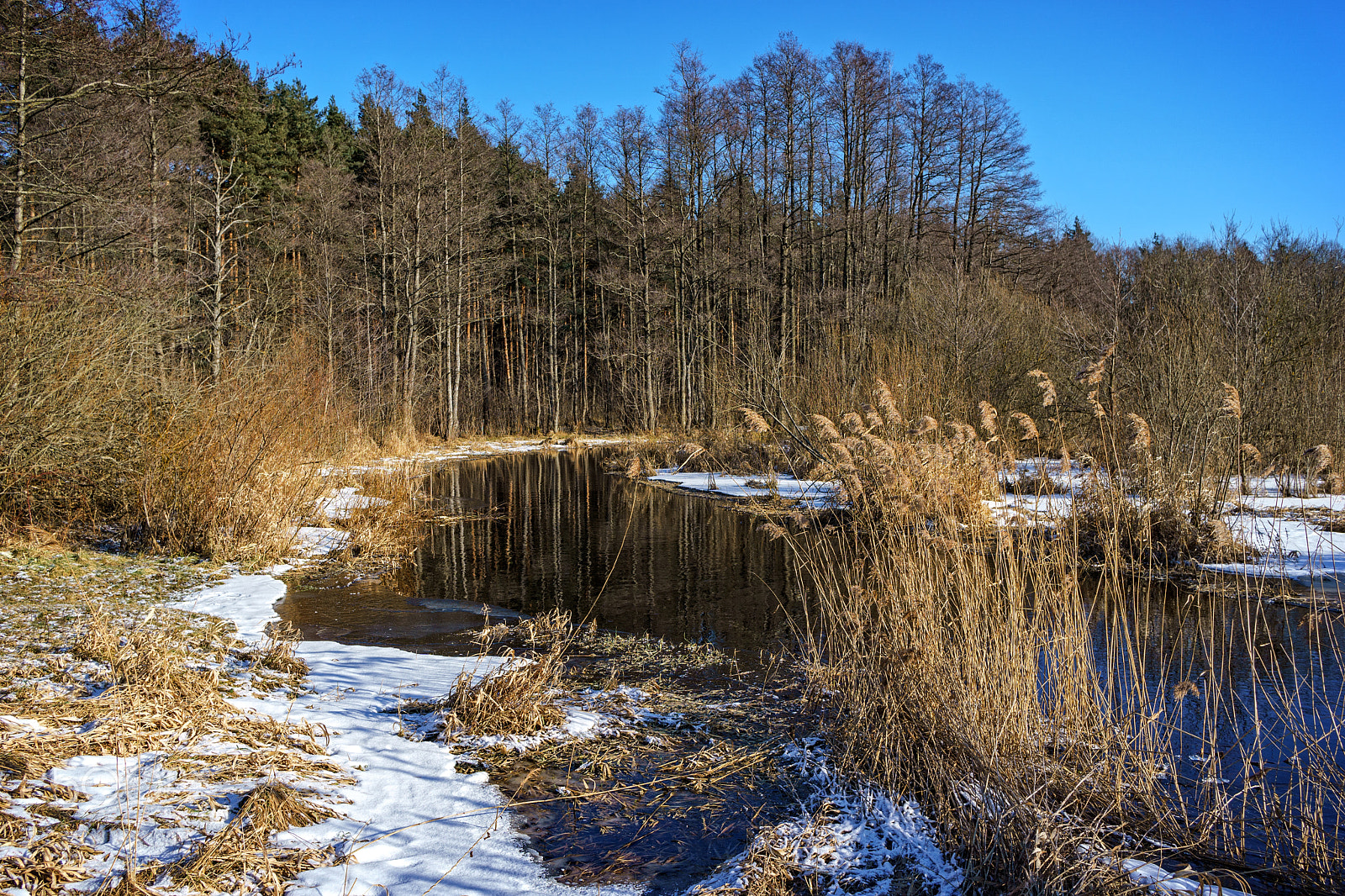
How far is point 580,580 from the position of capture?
8.95 metres

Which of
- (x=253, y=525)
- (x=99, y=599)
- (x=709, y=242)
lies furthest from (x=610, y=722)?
(x=709, y=242)

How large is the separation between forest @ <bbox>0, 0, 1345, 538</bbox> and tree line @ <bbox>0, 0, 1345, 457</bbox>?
0.45 ft

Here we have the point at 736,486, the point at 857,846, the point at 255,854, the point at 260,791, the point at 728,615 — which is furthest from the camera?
the point at 736,486

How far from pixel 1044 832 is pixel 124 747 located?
3.51 m

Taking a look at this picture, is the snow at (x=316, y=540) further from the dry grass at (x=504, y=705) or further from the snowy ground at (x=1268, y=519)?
the dry grass at (x=504, y=705)

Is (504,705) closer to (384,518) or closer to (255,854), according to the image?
(255,854)

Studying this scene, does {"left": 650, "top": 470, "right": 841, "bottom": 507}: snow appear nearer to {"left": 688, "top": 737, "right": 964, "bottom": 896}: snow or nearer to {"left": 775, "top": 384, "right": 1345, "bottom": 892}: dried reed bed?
{"left": 775, "top": 384, "right": 1345, "bottom": 892}: dried reed bed

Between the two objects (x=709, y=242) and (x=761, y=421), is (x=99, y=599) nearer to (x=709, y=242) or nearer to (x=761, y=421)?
(x=761, y=421)

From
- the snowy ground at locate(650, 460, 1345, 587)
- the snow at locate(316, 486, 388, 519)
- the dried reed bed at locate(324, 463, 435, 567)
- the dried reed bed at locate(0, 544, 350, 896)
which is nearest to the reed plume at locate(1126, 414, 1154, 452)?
the snowy ground at locate(650, 460, 1345, 587)

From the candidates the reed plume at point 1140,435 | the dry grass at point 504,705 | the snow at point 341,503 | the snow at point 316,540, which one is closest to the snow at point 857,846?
the dry grass at point 504,705

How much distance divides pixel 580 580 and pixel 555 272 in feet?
84.3

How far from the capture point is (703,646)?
6406 millimetres

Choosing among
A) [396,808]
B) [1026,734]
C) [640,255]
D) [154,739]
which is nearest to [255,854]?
[396,808]

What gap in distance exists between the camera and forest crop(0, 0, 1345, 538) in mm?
8117
